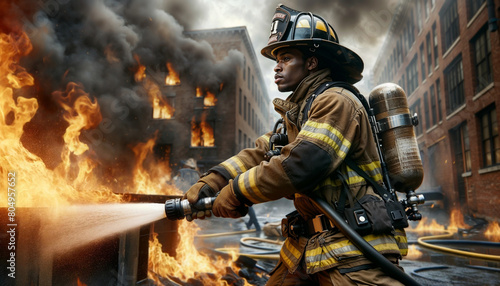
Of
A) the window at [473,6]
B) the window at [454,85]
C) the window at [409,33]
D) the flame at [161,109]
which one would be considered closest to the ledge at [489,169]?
the window at [454,85]

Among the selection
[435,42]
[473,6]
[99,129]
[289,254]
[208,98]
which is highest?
[435,42]

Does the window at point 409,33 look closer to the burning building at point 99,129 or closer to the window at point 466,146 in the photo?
the window at point 466,146

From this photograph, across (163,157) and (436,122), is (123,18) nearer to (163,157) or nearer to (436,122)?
(163,157)

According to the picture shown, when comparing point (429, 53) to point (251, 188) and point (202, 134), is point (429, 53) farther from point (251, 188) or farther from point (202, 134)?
point (251, 188)

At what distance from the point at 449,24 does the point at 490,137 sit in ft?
22.2

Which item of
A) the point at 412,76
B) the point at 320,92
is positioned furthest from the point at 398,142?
the point at 412,76

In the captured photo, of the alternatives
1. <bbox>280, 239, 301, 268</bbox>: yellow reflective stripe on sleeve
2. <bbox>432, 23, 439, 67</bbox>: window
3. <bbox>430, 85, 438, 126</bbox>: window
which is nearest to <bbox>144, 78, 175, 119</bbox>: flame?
<bbox>432, 23, 439, 67</bbox>: window

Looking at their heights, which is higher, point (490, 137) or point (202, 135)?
point (202, 135)

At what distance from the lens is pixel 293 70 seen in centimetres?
216

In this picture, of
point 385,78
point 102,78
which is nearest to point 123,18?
point 102,78

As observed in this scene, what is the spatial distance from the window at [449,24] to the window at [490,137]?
14.9 ft

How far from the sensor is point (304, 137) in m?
1.59

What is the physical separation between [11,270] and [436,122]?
19.9 meters

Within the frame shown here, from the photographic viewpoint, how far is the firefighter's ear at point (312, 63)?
7.01ft
